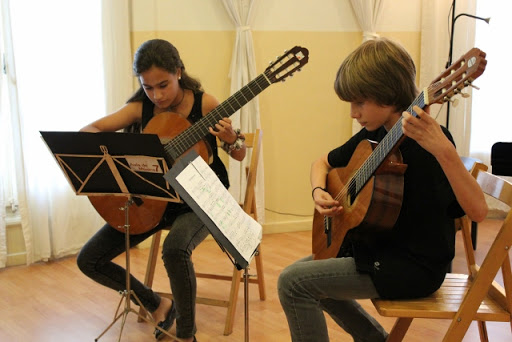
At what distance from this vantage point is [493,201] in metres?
4.89

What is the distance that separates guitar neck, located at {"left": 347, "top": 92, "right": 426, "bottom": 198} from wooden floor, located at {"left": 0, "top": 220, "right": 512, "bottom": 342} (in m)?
1.09

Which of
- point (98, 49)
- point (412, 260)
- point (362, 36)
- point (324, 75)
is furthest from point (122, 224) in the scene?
point (362, 36)

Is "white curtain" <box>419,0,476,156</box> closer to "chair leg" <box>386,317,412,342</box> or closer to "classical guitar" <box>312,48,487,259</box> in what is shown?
"classical guitar" <box>312,48,487,259</box>

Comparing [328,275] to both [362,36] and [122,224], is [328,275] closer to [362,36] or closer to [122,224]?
[122,224]

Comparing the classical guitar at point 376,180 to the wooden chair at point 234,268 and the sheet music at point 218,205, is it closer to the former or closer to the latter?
the sheet music at point 218,205

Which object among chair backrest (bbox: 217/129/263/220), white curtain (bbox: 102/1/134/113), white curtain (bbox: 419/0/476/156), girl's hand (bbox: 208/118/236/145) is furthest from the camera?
white curtain (bbox: 419/0/476/156)

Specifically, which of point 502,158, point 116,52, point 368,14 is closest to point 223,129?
point 116,52

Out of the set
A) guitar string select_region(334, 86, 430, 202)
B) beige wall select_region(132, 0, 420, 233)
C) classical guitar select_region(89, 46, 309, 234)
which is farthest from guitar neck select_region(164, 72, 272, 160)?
beige wall select_region(132, 0, 420, 233)

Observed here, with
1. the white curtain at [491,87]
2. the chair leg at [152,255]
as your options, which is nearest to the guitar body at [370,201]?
the chair leg at [152,255]

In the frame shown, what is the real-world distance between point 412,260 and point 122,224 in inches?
53.1

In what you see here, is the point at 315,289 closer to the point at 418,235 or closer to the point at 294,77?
the point at 418,235

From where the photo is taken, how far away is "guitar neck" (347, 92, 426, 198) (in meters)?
1.64

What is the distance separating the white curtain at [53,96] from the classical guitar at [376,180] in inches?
90.4

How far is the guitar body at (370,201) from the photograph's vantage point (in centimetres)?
173
